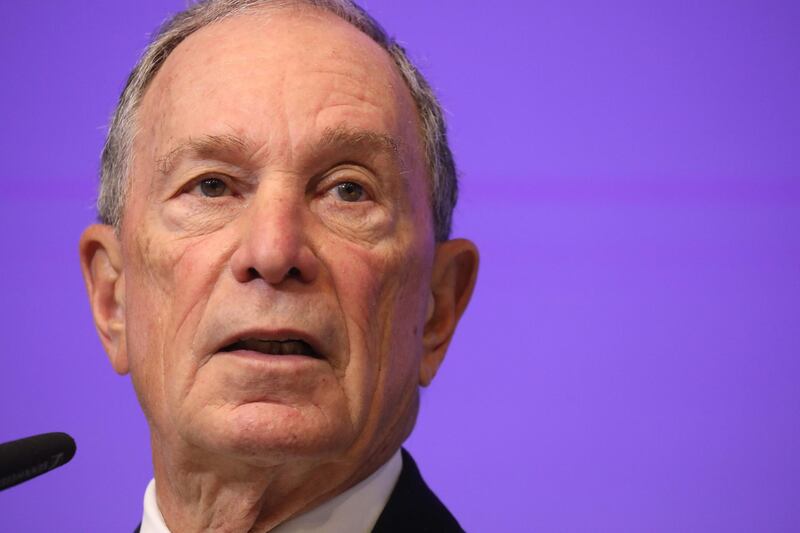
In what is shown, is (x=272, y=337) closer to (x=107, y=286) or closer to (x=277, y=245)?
(x=277, y=245)

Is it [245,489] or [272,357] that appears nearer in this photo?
[272,357]

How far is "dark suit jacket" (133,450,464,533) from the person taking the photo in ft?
7.22

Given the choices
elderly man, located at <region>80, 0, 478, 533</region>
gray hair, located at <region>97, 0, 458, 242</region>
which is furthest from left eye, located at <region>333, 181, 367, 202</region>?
gray hair, located at <region>97, 0, 458, 242</region>

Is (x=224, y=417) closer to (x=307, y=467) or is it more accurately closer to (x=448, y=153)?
(x=307, y=467)

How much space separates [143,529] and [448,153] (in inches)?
41.0

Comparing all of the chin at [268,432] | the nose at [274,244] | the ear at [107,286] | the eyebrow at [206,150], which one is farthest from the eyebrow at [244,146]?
the chin at [268,432]

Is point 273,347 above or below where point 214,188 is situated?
below

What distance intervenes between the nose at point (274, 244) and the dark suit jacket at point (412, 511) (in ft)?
1.75

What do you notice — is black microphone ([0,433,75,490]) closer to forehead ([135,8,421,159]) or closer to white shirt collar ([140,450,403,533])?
white shirt collar ([140,450,403,533])

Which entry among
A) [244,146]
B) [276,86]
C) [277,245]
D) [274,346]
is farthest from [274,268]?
[276,86]

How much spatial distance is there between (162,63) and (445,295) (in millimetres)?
785

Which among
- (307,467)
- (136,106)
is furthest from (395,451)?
(136,106)

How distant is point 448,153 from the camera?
250 cm

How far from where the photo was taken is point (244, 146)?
2047 millimetres
